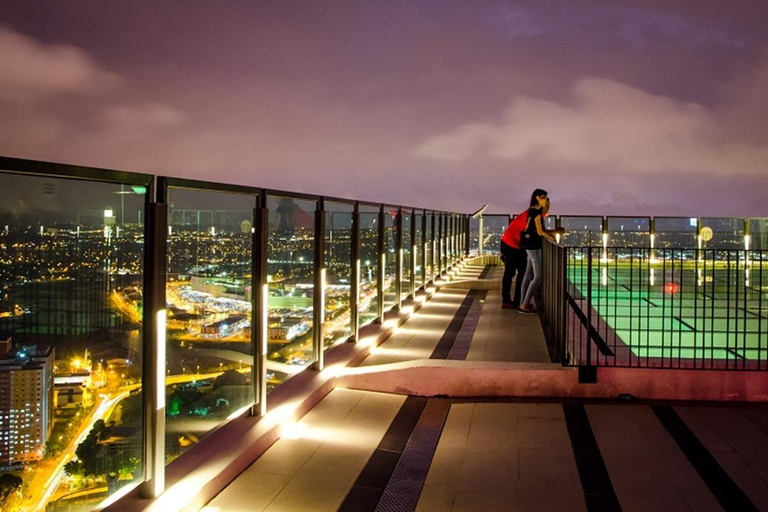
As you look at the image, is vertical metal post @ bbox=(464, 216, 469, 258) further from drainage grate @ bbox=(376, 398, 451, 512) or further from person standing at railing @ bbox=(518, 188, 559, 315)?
drainage grate @ bbox=(376, 398, 451, 512)

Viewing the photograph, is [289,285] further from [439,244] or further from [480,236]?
[480,236]

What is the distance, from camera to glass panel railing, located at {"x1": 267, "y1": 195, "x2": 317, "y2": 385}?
4.11 m

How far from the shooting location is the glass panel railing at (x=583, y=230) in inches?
551

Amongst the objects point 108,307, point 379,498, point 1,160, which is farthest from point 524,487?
point 1,160

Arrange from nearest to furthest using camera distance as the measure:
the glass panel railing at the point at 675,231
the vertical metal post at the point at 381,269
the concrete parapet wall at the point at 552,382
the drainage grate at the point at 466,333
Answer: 1. the concrete parapet wall at the point at 552,382
2. the drainage grate at the point at 466,333
3. the vertical metal post at the point at 381,269
4. the glass panel railing at the point at 675,231

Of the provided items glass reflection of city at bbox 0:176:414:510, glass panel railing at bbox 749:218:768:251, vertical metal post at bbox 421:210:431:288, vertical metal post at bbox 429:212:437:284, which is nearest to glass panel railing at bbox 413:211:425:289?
vertical metal post at bbox 421:210:431:288

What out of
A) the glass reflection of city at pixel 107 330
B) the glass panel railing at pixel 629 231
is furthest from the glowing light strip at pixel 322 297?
the glass panel railing at pixel 629 231

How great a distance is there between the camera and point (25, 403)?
198 cm

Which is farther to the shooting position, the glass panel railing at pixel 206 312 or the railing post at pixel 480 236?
the railing post at pixel 480 236

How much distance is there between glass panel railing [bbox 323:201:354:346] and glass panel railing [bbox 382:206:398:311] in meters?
1.57

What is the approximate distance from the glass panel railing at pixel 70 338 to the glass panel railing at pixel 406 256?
6.29m

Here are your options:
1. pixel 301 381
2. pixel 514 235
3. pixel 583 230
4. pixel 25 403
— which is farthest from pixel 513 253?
pixel 25 403

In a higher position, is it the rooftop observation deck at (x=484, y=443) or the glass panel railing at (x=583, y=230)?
the glass panel railing at (x=583, y=230)

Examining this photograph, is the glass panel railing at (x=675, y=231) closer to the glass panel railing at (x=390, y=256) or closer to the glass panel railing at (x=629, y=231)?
the glass panel railing at (x=629, y=231)
